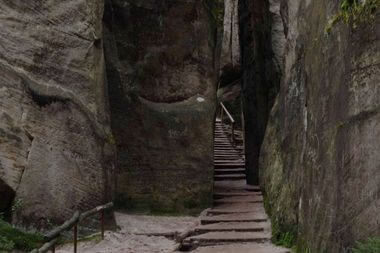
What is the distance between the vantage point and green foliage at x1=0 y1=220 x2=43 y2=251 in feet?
20.4

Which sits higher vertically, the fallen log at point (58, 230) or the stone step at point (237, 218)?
the fallen log at point (58, 230)

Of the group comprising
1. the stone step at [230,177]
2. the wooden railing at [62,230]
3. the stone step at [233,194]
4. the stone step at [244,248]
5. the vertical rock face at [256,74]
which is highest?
the vertical rock face at [256,74]

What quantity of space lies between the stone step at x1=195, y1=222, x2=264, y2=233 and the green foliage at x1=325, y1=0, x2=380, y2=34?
4.63 m

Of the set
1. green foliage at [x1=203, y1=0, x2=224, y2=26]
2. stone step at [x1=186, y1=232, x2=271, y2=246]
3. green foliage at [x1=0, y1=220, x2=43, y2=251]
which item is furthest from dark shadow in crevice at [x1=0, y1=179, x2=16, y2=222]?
green foliage at [x1=203, y1=0, x2=224, y2=26]

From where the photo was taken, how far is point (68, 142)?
310 inches

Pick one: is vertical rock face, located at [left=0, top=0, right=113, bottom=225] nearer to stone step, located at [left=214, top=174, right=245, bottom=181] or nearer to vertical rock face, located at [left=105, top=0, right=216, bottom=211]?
vertical rock face, located at [left=105, top=0, right=216, bottom=211]

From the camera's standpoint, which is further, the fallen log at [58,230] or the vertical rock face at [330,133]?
the fallen log at [58,230]

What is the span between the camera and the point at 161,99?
11.5 meters

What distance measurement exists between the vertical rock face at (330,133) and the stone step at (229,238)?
39 cm

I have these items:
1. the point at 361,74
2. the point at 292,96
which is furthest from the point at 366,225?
the point at 292,96

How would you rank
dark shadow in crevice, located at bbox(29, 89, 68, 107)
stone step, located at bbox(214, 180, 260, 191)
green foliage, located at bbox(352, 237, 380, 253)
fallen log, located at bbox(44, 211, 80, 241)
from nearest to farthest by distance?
green foliage, located at bbox(352, 237, 380, 253) → fallen log, located at bbox(44, 211, 80, 241) → dark shadow in crevice, located at bbox(29, 89, 68, 107) → stone step, located at bbox(214, 180, 260, 191)

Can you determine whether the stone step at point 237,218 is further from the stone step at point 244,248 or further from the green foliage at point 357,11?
the green foliage at point 357,11

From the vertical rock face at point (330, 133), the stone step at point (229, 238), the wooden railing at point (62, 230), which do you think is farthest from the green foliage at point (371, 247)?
the stone step at point (229, 238)

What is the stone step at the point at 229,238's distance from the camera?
314 inches
